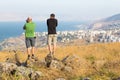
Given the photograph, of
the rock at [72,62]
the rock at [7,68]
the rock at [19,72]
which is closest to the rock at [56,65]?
the rock at [72,62]

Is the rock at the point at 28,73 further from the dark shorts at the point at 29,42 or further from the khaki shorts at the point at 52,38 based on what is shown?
the khaki shorts at the point at 52,38

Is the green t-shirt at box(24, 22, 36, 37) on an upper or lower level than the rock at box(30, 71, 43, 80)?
upper

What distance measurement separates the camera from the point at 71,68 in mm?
16766

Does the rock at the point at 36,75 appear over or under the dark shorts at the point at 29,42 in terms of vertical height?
under

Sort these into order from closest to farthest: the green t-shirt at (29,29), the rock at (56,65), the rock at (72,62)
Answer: the rock at (56,65), the rock at (72,62), the green t-shirt at (29,29)

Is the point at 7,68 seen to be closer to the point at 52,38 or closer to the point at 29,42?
the point at 29,42

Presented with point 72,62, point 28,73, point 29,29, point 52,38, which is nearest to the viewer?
point 28,73

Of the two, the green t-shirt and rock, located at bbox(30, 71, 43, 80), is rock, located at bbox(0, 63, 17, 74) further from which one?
the green t-shirt

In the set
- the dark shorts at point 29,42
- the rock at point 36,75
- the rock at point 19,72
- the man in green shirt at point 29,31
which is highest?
the man in green shirt at point 29,31

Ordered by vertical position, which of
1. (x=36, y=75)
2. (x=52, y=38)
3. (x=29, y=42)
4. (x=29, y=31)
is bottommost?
(x=36, y=75)

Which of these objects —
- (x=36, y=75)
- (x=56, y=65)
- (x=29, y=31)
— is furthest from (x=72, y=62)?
(x=36, y=75)

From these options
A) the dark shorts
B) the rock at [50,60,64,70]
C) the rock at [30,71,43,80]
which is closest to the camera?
the rock at [30,71,43,80]

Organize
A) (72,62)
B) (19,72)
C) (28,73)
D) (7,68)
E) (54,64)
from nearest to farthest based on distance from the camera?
(19,72)
(28,73)
(7,68)
(54,64)
(72,62)

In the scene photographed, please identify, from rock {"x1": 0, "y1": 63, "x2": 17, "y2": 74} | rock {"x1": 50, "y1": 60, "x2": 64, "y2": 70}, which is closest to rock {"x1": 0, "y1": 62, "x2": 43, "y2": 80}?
rock {"x1": 0, "y1": 63, "x2": 17, "y2": 74}
